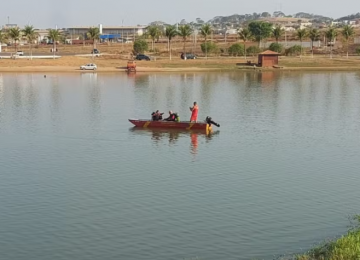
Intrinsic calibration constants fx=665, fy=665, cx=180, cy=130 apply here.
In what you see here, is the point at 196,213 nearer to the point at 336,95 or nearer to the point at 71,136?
the point at 71,136

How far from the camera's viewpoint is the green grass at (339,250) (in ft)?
58.5

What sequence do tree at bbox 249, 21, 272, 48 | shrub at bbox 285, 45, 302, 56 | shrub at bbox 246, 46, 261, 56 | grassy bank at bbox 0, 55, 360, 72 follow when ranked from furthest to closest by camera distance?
1. tree at bbox 249, 21, 272, 48
2. shrub at bbox 285, 45, 302, 56
3. shrub at bbox 246, 46, 261, 56
4. grassy bank at bbox 0, 55, 360, 72

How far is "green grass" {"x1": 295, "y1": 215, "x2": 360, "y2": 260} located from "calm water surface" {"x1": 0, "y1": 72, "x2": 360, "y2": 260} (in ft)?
5.24

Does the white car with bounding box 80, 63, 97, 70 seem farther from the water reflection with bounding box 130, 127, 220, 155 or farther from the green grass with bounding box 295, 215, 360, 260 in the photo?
the green grass with bounding box 295, 215, 360, 260

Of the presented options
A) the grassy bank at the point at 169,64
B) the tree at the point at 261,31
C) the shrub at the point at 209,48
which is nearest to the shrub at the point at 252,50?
the shrub at the point at 209,48

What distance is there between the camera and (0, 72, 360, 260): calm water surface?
2219 centimetres

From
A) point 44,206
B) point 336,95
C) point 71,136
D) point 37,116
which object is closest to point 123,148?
point 71,136

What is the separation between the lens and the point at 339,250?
18250 millimetres

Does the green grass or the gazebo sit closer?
the green grass

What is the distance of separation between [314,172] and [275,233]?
1020cm

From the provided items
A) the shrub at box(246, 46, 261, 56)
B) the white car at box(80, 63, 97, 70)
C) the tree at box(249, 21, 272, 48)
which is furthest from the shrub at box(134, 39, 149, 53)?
the tree at box(249, 21, 272, 48)

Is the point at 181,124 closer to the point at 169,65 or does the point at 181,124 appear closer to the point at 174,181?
the point at 174,181

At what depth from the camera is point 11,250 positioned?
21422 mm

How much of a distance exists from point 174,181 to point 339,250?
1317cm
